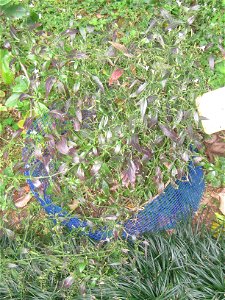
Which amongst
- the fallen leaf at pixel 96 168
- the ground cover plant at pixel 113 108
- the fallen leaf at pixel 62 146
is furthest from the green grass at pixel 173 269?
the fallen leaf at pixel 62 146

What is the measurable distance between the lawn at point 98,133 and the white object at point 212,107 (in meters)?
0.06

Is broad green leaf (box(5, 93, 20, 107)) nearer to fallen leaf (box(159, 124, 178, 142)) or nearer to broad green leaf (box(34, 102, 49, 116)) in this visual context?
broad green leaf (box(34, 102, 49, 116))

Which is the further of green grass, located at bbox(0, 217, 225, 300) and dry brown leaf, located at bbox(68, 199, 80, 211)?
dry brown leaf, located at bbox(68, 199, 80, 211)

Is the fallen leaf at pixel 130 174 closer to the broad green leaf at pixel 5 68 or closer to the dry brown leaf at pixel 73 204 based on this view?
the dry brown leaf at pixel 73 204

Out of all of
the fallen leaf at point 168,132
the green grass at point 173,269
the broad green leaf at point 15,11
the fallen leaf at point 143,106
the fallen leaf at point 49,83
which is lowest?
the green grass at point 173,269

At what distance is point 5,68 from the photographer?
9.83 feet

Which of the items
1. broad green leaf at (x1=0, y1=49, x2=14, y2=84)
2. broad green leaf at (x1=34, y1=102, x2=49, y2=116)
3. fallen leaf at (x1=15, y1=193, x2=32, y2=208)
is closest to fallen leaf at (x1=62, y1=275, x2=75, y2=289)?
fallen leaf at (x1=15, y1=193, x2=32, y2=208)

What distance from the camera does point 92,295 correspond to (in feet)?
8.64

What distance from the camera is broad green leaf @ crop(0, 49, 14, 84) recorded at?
115 inches

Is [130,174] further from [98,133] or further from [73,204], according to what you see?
[73,204]

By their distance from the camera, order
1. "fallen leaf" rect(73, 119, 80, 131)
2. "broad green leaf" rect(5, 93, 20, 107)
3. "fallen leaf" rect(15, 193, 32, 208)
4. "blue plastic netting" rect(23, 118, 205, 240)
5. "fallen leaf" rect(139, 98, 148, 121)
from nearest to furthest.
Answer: "fallen leaf" rect(139, 98, 148, 121) → "fallen leaf" rect(73, 119, 80, 131) → "broad green leaf" rect(5, 93, 20, 107) → "blue plastic netting" rect(23, 118, 205, 240) → "fallen leaf" rect(15, 193, 32, 208)

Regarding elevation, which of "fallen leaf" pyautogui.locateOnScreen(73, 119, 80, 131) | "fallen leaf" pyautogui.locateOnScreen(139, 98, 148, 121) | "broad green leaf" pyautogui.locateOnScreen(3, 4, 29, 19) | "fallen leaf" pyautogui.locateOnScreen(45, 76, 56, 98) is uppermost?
"broad green leaf" pyautogui.locateOnScreen(3, 4, 29, 19)

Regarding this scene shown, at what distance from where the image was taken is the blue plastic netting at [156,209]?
271cm

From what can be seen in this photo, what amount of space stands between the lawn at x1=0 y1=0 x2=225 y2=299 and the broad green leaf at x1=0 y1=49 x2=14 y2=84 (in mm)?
26
